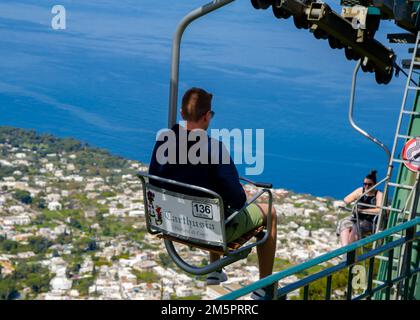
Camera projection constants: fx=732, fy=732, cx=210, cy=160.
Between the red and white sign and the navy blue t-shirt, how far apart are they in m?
2.27

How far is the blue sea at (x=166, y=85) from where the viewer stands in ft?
217

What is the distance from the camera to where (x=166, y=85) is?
91.0 metres

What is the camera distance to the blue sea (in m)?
66.0

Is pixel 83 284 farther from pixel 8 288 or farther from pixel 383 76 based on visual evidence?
pixel 383 76

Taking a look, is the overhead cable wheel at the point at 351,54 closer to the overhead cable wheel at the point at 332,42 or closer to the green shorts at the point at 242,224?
the overhead cable wheel at the point at 332,42

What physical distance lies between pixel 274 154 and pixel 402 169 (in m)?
63.4

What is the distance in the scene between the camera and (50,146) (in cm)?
6256

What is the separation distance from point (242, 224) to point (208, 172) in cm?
37

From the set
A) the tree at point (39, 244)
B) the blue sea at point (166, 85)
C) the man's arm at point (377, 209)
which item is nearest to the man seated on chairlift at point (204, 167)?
the man's arm at point (377, 209)

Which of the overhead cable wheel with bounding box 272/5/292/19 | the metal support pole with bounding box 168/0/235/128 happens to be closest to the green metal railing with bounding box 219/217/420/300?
the metal support pole with bounding box 168/0/235/128

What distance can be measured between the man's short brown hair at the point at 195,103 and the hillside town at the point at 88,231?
1719 cm

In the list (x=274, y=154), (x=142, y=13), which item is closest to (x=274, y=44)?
(x=142, y=13)

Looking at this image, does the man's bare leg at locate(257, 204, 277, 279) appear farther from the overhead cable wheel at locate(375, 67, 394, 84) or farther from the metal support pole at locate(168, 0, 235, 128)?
the overhead cable wheel at locate(375, 67, 394, 84)

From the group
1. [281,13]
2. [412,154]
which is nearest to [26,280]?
[281,13]
